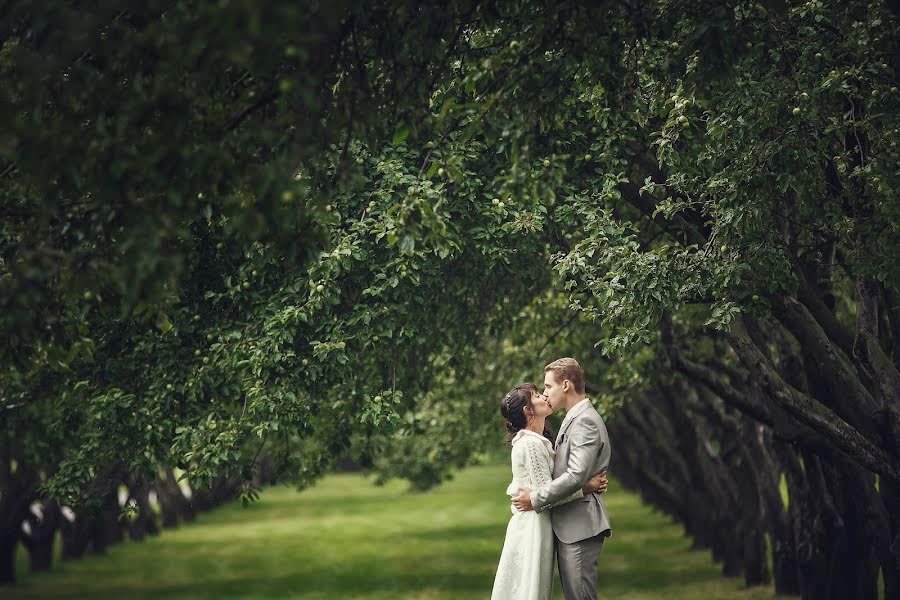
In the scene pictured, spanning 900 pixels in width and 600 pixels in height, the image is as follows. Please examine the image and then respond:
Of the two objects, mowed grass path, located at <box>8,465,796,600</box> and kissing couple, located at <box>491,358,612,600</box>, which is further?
mowed grass path, located at <box>8,465,796,600</box>


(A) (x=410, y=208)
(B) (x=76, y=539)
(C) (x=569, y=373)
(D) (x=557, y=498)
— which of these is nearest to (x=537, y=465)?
(D) (x=557, y=498)

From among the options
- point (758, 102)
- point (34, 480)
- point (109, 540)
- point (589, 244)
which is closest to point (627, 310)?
point (589, 244)

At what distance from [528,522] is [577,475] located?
671 mm

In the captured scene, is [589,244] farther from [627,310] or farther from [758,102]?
[758,102]

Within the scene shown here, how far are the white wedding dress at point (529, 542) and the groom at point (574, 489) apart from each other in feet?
0.27

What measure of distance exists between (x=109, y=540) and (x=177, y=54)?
3156cm

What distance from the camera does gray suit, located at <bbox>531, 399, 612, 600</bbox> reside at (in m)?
8.24

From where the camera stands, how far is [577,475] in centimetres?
819

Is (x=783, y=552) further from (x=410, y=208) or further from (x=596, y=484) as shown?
(x=410, y=208)

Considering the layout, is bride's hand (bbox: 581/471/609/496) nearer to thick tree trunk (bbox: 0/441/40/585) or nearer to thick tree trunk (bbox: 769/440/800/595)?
thick tree trunk (bbox: 769/440/800/595)

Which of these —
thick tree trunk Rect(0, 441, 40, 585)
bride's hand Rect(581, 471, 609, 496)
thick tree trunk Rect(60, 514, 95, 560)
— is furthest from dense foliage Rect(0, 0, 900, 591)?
thick tree trunk Rect(60, 514, 95, 560)

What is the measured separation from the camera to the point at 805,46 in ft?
33.8

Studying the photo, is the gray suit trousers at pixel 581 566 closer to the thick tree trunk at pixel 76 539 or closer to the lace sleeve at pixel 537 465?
the lace sleeve at pixel 537 465

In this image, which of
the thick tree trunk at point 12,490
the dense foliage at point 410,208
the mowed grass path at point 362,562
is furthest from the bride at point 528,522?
the thick tree trunk at point 12,490
